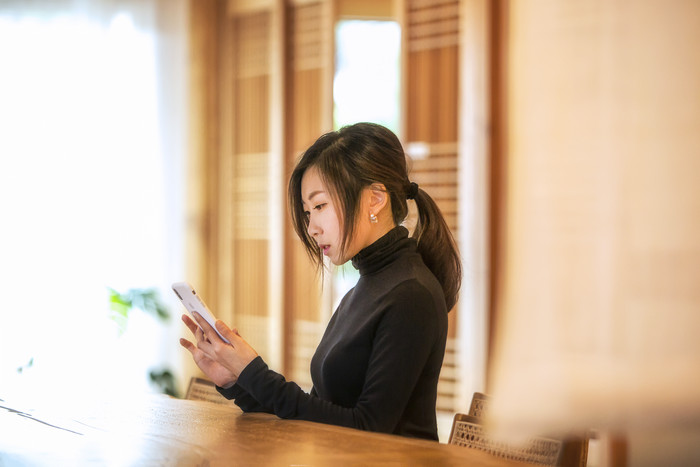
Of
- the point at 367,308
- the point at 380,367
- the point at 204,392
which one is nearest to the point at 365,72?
the point at 204,392

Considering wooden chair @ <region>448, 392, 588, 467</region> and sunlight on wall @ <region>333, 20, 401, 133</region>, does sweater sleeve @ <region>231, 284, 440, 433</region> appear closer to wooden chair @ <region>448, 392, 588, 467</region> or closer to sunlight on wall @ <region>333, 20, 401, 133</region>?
wooden chair @ <region>448, 392, 588, 467</region>

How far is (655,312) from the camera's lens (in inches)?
133

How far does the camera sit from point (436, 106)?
13.4 feet

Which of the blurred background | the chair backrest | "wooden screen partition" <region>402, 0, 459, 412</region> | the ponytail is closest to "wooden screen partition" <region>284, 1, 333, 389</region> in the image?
the blurred background

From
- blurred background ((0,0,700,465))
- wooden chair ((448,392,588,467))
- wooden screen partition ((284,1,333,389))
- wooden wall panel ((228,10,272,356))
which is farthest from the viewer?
wooden wall panel ((228,10,272,356))

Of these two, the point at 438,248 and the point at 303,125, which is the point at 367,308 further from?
the point at 303,125

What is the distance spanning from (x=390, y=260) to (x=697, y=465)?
216 cm

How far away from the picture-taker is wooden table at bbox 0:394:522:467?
4.28 feet

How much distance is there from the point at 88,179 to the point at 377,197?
3.38m

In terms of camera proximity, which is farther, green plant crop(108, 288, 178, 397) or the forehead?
green plant crop(108, 288, 178, 397)

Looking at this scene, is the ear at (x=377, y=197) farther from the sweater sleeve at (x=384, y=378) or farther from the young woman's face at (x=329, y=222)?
the sweater sleeve at (x=384, y=378)

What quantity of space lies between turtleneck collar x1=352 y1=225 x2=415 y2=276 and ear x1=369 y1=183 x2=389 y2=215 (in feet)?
0.20

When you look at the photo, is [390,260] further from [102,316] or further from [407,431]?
[102,316]

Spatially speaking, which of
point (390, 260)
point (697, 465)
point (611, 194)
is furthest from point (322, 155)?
point (697, 465)
